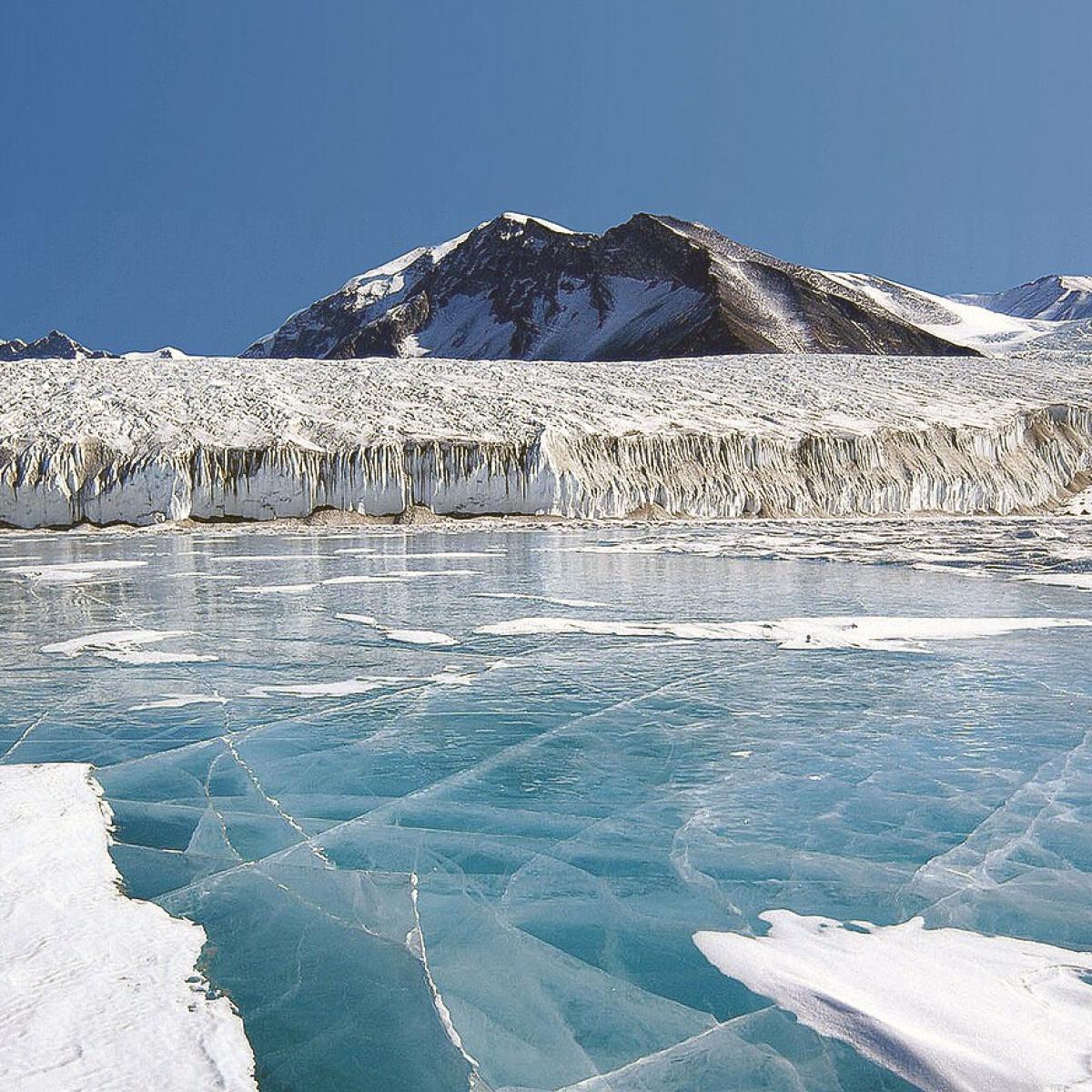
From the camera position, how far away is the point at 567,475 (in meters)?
24.2

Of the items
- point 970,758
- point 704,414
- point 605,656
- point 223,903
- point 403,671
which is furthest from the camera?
point 704,414

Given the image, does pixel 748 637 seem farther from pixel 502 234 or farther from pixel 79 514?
pixel 502 234

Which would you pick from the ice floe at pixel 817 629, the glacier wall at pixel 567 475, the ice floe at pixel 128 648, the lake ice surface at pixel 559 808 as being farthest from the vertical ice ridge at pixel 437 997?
the glacier wall at pixel 567 475

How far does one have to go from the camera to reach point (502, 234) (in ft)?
362

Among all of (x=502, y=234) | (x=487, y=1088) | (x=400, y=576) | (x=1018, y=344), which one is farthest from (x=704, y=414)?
(x=502, y=234)

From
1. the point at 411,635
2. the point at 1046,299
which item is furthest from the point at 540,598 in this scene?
the point at 1046,299

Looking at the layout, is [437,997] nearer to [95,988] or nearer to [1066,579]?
[95,988]

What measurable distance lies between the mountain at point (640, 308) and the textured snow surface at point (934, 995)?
6726 cm

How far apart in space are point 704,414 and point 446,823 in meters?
25.1

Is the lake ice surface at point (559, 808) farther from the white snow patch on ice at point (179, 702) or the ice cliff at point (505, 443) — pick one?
the ice cliff at point (505, 443)

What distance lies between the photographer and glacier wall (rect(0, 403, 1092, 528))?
22.9m

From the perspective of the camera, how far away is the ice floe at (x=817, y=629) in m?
6.51

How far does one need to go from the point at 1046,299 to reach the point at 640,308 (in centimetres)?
6840

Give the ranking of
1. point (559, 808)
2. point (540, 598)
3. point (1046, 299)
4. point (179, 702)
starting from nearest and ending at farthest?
point (559, 808)
point (179, 702)
point (540, 598)
point (1046, 299)
